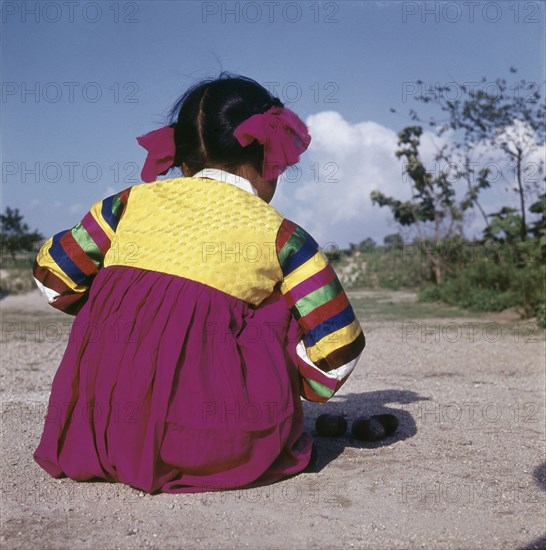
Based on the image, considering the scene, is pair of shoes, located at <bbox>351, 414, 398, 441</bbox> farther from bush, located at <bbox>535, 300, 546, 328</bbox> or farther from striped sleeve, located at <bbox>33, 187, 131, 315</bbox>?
bush, located at <bbox>535, 300, 546, 328</bbox>

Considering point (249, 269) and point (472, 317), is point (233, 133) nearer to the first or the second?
point (249, 269)

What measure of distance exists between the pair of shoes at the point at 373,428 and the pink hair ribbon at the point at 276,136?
3.90ft

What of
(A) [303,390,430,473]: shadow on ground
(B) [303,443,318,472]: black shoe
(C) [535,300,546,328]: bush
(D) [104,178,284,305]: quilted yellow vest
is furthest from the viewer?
(C) [535,300,546,328]: bush

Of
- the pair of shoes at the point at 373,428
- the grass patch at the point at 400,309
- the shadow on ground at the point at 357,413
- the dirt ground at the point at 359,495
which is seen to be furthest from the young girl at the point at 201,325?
the grass patch at the point at 400,309

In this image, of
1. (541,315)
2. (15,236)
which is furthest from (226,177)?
(15,236)

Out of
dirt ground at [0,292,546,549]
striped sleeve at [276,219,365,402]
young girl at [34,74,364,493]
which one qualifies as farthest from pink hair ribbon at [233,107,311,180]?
dirt ground at [0,292,546,549]

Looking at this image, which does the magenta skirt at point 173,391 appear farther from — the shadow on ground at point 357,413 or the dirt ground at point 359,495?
the shadow on ground at point 357,413

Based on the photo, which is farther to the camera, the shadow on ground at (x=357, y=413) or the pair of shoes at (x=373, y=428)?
the pair of shoes at (x=373, y=428)

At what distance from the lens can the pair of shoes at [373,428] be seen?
319 cm

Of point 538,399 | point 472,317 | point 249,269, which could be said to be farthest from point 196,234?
point 472,317

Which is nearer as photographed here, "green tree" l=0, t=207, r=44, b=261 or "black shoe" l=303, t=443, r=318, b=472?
"black shoe" l=303, t=443, r=318, b=472

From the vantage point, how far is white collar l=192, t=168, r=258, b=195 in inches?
105

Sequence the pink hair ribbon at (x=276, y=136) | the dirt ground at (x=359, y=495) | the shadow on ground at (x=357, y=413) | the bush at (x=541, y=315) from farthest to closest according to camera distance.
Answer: the bush at (x=541, y=315) < the shadow on ground at (x=357, y=413) < the pink hair ribbon at (x=276, y=136) < the dirt ground at (x=359, y=495)

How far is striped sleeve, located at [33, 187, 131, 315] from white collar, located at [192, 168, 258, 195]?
Answer: 0.29 metres
